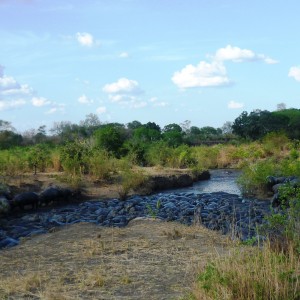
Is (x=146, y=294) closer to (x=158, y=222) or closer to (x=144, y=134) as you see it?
(x=158, y=222)

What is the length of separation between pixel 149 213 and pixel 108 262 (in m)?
7.01

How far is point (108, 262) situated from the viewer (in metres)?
8.21

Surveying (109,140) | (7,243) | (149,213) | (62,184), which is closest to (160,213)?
(149,213)

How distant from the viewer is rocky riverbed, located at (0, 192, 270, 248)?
12742 mm

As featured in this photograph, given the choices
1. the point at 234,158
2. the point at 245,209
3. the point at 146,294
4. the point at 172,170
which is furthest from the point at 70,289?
the point at 234,158

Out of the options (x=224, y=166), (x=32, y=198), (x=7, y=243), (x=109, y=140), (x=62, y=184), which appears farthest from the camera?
(x=224, y=166)

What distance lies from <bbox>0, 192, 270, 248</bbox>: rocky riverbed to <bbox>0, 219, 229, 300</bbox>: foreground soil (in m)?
1.18

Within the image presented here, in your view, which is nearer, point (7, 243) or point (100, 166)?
point (7, 243)

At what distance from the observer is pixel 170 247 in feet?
30.4

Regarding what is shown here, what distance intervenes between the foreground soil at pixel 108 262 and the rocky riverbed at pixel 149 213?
1.18m

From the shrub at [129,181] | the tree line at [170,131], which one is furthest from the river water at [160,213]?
the tree line at [170,131]

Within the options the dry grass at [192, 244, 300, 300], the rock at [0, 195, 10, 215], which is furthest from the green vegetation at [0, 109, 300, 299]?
the rock at [0, 195, 10, 215]

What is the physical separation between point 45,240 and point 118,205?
6896 millimetres

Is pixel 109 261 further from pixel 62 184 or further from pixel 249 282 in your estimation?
pixel 62 184
